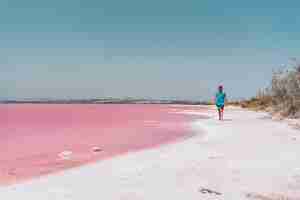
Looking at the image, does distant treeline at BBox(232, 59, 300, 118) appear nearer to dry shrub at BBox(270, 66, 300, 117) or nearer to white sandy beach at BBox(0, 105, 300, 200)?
dry shrub at BBox(270, 66, 300, 117)

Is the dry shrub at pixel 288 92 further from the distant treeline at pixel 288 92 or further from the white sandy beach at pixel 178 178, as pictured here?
the white sandy beach at pixel 178 178

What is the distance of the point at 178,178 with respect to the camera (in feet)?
16.5

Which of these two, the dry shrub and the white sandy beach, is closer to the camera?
the white sandy beach

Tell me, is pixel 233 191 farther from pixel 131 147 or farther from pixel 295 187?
pixel 131 147

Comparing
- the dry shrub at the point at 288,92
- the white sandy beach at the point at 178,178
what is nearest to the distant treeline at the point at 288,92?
the dry shrub at the point at 288,92

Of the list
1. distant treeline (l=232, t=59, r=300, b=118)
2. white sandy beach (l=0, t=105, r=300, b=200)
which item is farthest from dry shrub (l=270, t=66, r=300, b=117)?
white sandy beach (l=0, t=105, r=300, b=200)

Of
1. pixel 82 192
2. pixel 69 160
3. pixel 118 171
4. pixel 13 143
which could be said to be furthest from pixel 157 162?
pixel 13 143

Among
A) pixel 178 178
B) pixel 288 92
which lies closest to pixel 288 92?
pixel 288 92

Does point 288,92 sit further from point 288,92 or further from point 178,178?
point 178,178

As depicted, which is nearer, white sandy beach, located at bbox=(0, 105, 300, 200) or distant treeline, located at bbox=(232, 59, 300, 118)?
white sandy beach, located at bbox=(0, 105, 300, 200)

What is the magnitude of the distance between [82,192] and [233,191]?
181cm

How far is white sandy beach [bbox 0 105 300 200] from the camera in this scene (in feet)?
14.0

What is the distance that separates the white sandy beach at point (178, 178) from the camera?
426 cm

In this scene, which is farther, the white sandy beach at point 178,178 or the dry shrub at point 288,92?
the dry shrub at point 288,92
